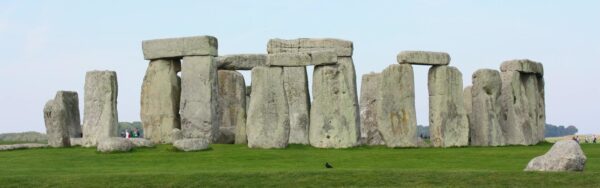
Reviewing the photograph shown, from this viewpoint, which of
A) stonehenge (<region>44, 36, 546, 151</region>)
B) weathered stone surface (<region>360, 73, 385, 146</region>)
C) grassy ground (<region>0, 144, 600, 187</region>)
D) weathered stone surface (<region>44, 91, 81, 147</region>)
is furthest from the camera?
weathered stone surface (<region>360, 73, 385, 146</region>)

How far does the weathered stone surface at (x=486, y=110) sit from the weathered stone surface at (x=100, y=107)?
459 inches

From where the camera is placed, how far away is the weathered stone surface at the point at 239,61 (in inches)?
1686

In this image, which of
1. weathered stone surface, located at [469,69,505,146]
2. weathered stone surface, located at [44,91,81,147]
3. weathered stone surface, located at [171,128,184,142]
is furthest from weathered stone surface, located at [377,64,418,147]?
weathered stone surface, located at [44,91,81,147]

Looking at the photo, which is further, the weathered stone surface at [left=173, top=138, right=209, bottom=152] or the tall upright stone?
the tall upright stone

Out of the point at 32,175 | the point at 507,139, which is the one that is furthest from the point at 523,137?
the point at 32,175

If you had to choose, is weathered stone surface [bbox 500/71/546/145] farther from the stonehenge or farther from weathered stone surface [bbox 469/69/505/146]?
weathered stone surface [bbox 469/69/505/146]

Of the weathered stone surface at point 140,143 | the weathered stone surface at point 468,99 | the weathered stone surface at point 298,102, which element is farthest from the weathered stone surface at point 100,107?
the weathered stone surface at point 468,99

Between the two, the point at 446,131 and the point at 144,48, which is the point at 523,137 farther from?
the point at 144,48

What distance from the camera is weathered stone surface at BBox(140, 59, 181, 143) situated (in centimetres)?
3934

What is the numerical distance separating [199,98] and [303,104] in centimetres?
473

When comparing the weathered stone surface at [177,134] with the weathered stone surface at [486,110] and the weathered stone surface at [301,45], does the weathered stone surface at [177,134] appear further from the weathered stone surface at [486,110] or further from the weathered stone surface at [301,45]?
the weathered stone surface at [486,110]

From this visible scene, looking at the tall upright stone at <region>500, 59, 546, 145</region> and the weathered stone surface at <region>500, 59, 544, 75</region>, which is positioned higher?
the weathered stone surface at <region>500, 59, 544, 75</region>

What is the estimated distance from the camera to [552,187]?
22938 millimetres

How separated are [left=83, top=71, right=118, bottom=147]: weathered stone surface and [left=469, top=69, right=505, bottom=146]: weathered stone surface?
11651 millimetres
